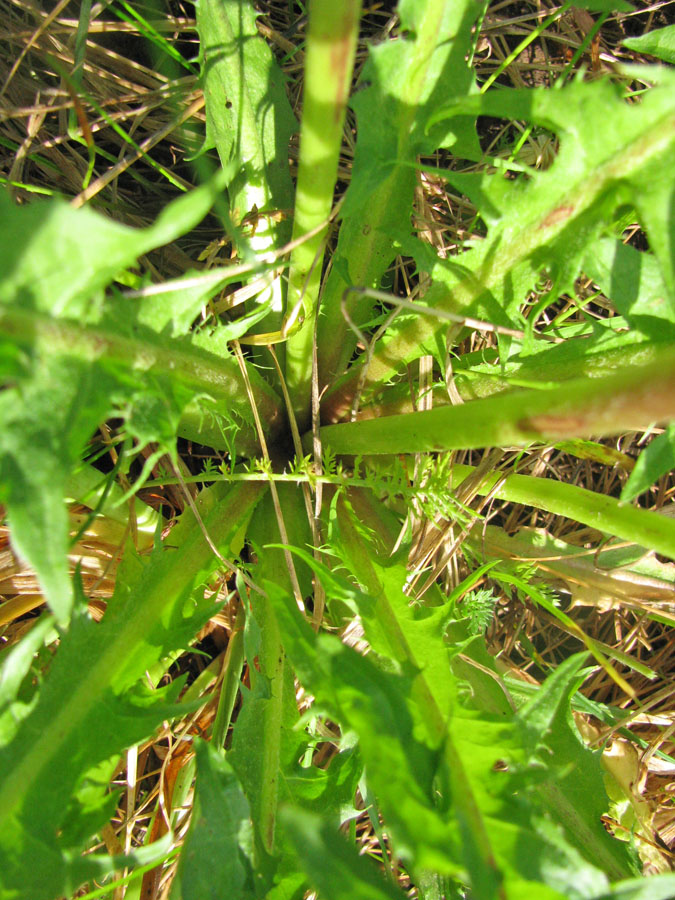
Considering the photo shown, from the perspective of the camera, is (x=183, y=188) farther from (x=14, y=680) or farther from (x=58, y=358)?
(x=14, y=680)

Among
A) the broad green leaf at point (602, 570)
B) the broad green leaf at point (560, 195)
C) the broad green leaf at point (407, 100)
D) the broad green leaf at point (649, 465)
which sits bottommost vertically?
the broad green leaf at point (602, 570)

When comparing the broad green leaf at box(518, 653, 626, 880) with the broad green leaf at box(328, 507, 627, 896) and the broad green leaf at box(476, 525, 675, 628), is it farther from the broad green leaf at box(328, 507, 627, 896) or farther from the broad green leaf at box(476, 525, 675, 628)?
the broad green leaf at box(476, 525, 675, 628)

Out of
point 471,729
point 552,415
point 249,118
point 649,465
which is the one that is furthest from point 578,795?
point 249,118

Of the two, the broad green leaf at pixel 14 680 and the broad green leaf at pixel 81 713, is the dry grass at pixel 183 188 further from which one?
the broad green leaf at pixel 14 680

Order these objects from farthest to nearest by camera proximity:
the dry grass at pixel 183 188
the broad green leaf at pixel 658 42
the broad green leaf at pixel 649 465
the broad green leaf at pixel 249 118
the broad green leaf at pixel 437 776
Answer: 1. the dry grass at pixel 183 188
2. the broad green leaf at pixel 249 118
3. the broad green leaf at pixel 658 42
4. the broad green leaf at pixel 649 465
5. the broad green leaf at pixel 437 776

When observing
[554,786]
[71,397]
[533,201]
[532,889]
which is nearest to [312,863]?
[532,889]

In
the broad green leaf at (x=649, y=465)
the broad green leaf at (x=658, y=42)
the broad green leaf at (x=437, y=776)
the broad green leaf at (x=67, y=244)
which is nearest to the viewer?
the broad green leaf at (x=67, y=244)

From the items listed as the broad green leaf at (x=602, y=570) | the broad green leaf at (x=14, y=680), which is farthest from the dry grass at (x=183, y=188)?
the broad green leaf at (x=14, y=680)

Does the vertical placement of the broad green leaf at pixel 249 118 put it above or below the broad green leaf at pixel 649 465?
above
